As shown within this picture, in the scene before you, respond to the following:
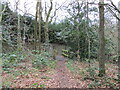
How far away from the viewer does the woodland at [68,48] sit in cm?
459

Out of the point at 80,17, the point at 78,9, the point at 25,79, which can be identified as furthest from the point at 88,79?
the point at 78,9

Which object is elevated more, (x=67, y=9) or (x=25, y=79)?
(x=67, y=9)

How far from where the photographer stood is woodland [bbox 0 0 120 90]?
4586 mm

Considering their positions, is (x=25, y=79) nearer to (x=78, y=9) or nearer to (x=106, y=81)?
(x=106, y=81)

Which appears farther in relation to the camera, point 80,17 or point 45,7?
point 45,7

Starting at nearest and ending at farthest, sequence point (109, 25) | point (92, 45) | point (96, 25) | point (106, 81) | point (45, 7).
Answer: point (106, 81) → point (109, 25) → point (96, 25) → point (92, 45) → point (45, 7)

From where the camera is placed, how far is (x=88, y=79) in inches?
197

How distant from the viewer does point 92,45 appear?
1023 centimetres

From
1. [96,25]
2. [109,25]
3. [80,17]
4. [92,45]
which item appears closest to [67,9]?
[80,17]

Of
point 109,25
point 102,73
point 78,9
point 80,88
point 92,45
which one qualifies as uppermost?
point 78,9

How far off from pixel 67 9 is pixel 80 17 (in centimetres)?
227

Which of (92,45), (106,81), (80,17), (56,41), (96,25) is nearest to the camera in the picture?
(106,81)

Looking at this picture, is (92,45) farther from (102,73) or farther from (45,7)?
(45,7)

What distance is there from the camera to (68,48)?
38.8 ft
